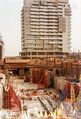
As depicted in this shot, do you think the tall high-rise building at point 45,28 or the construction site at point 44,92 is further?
the tall high-rise building at point 45,28

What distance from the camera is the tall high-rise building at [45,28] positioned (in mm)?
42125

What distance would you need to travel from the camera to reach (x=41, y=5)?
1718 inches

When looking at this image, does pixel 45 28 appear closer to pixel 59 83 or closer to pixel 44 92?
pixel 59 83

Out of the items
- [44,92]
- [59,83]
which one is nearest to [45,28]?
[59,83]

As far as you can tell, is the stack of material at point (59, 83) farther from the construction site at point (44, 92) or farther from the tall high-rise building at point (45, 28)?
the tall high-rise building at point (45, 28)

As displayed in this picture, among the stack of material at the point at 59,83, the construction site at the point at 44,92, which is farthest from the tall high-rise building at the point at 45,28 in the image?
the stack of material at the point at 59,83

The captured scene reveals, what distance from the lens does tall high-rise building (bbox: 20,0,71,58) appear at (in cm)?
4212

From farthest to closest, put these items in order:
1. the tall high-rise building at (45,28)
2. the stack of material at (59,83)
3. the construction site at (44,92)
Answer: the tall high-rise building at (45,28)
the stack of material at (59,83)
the construction site at (44,92)

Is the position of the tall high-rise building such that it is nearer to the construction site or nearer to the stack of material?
the construction site

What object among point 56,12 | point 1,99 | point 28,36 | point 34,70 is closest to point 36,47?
point 28,36

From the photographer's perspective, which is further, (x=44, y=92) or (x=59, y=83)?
(x=59, y=83)

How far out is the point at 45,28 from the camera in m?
43.2

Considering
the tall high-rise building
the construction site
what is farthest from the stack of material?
the tall high-rise building

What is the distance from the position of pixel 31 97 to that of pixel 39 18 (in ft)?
89.0
